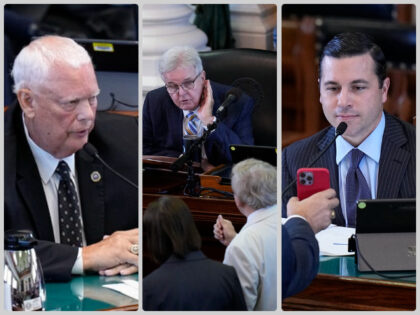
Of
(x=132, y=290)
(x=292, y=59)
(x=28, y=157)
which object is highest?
(x=292, y=59)

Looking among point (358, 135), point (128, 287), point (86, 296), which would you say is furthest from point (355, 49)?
point (86, 296)

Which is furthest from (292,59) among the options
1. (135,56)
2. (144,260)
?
(144,260)

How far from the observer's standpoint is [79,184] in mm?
3711

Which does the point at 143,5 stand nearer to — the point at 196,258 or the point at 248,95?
the point at 248,95

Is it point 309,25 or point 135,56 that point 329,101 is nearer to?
point 309,25

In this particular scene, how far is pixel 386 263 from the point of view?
3744 mm

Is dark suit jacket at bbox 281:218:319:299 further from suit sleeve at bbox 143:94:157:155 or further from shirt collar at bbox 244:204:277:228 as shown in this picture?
suit sleeve at bbox 143:94:157:155

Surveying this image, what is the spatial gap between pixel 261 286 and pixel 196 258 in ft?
0.66

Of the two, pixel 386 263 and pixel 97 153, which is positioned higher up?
pixel 97 153

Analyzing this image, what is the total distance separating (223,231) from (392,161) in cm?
55

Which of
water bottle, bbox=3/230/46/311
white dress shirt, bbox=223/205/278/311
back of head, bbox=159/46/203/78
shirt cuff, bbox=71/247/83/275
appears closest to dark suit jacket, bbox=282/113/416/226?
white dress shirt, bbox=223/205/278/311

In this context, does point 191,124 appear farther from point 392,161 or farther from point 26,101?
point 392,161

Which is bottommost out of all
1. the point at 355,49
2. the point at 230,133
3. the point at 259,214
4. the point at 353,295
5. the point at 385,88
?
the point at 353,295

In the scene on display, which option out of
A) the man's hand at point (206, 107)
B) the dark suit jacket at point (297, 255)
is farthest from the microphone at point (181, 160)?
the dark suit jacket at point (297, 255)
